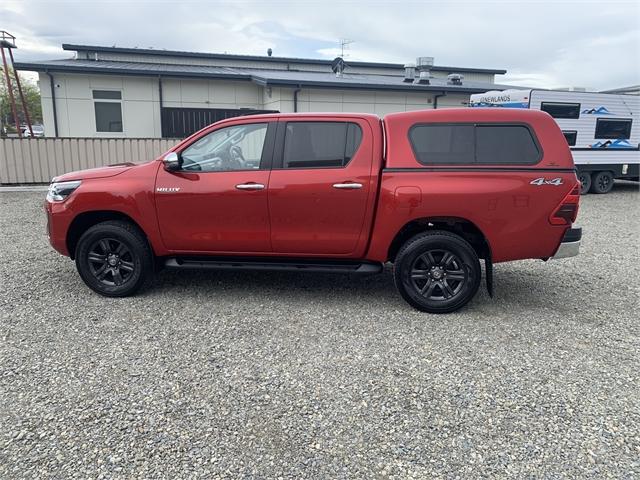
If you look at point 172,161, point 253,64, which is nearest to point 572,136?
point 172,161

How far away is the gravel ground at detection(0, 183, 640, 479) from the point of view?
2824 millimetres

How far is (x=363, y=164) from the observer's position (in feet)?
16.1

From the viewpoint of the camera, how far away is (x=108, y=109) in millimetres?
16625

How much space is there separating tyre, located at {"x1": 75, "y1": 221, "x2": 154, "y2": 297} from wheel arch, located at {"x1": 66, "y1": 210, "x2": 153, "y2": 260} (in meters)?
0.07

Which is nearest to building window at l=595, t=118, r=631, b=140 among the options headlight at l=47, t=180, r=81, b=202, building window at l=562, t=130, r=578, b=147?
building window at l=562, t=130, r=578, b=147

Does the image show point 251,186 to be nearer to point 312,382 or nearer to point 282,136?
point 282,136

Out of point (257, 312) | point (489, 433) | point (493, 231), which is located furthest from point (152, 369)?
point (493, 231)

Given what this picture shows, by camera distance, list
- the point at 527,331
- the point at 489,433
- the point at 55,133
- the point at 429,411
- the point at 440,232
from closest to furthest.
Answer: the point at 489,433, the point at 429,411, the point at 527,331, the point at 440,232, the point at 55,133

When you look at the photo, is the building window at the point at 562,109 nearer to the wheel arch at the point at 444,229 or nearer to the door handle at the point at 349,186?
the wheel arch at the point at 444,229

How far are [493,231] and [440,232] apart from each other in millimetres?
488

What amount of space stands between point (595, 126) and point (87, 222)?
1438cm

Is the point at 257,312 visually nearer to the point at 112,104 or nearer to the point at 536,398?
the point at 536,398

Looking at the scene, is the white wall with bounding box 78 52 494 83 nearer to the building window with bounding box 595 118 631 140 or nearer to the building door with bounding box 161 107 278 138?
the building door with bounding box 161 107 278 138

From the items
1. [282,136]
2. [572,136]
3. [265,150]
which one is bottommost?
[265,150]
